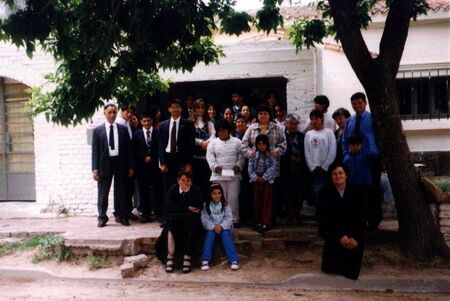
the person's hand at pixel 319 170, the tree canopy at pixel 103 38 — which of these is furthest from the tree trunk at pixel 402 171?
the tree canopy at pixel 103 38

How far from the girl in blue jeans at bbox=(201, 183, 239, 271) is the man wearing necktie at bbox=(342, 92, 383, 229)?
1.80 metres

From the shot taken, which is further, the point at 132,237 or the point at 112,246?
the point at 132,237

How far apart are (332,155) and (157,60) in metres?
2.70

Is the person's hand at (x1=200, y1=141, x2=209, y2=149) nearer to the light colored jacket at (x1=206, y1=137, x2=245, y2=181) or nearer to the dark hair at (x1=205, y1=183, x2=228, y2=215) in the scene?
the light colored jacket at (x1=206, y1=137, x2=245, y2=181)

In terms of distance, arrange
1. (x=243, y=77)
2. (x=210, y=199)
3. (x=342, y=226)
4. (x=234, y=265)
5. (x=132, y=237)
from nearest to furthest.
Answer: (x=342, y=226) → (x=234, y=265) → (x=210, y=199) → (x=132, y=237) → (x=243, y=77)

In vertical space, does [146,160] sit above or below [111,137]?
below

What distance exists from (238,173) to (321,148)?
3.95ft

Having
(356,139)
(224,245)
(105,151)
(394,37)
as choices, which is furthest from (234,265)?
(394,37)

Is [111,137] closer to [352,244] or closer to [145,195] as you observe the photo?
[145,195]

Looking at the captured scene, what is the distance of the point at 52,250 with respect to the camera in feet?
23.0

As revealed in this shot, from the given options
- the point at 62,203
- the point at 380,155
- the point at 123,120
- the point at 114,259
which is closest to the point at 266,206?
the point at 380,155

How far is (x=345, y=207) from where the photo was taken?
19.0ft

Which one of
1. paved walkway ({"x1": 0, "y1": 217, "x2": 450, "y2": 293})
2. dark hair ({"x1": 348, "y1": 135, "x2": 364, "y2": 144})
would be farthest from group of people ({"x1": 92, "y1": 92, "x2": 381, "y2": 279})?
paved walkway ({"x1": 0, "y1": 217, "x2": 450, "y2": 293})

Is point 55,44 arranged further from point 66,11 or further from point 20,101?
point 20,101
